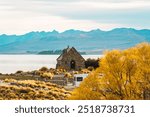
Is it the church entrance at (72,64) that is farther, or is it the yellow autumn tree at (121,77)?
the church entrance at (72,64)

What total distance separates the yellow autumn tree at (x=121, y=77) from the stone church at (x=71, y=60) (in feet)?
191

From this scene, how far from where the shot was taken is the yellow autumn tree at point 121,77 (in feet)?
107

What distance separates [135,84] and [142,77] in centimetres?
75

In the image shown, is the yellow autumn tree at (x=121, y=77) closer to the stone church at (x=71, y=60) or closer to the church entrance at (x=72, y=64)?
the stone church at (x=71, y=60)

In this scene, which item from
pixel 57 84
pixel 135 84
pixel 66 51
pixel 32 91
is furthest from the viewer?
pixel 66 51

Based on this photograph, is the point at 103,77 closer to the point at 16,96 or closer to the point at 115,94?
the point at 115,94

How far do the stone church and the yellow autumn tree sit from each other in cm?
5830

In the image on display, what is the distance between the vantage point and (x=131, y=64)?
33938 millimetres

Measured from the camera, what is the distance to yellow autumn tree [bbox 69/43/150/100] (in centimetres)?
3269

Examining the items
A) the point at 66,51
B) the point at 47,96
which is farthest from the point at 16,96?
the point at 66,51

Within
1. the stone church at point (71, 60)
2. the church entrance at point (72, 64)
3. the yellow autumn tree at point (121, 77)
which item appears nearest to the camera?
the yellow autumn tree at point (121, 77)

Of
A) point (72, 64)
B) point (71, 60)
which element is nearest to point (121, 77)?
point (71, 60)

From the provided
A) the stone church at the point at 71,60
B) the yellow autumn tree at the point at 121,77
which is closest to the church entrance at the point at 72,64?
the stone church at the point at 71,60

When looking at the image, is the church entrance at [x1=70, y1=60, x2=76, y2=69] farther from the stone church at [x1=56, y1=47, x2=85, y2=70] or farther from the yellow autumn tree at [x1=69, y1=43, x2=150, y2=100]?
the yellow autumn tree at [x1=69, y1=43, x2=150, y2=100]
